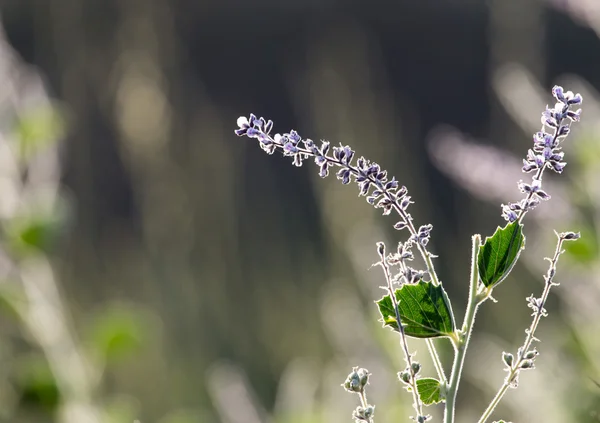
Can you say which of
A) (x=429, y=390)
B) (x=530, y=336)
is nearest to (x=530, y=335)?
(x=530, y=336)

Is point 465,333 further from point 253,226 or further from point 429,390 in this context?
point 253,226

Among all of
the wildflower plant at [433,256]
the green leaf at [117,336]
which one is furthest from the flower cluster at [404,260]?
the green leaf at [117,336]

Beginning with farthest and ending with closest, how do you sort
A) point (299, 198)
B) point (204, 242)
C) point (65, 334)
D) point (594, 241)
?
point (299, 198) < point (204, 242) < point (65, 334) < point (594, 241)

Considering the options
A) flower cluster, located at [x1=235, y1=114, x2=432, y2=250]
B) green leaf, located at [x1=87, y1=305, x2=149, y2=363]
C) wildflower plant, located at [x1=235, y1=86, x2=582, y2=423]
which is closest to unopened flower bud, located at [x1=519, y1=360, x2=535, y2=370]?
wildflower plant, located at [x1=235, y1=86, x2=582, y2=423]

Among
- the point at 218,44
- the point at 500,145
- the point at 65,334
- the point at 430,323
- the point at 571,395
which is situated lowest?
the point at 430,323

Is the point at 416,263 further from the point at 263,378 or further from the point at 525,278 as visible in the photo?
the point at 263,378

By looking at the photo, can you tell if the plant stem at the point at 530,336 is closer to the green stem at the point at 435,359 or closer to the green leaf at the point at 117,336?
the green stem at the point at 435,359

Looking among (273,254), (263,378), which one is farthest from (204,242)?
(263,378)
